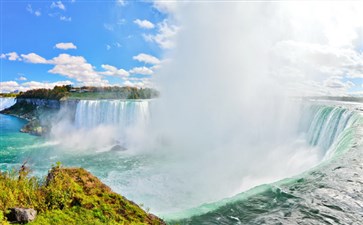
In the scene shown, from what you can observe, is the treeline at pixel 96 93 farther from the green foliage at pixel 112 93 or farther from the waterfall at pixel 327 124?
the waterfall at pixel 327 124

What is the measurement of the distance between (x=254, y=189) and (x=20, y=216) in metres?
8.59

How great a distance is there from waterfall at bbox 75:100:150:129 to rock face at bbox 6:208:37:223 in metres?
33.0

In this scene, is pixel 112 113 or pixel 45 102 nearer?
pixel 112 113

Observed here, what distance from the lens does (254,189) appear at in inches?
440

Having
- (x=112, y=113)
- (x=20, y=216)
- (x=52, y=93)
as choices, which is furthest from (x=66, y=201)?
(x=52, y=93)

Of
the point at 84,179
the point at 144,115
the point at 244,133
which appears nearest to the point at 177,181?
the point at 84,179

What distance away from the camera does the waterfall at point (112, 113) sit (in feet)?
126

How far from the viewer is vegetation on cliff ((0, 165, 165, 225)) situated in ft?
18.3

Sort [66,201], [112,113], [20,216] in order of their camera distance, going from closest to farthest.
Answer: [20,216]
[66,201]
[112,113]

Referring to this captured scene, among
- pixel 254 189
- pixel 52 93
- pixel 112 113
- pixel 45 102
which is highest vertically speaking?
pixel 52 93

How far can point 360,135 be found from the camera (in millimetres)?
15453

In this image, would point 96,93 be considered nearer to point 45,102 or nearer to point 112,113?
point 45,102

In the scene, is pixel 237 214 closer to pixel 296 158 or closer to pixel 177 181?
pixel 177 181

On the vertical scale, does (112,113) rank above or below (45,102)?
below
